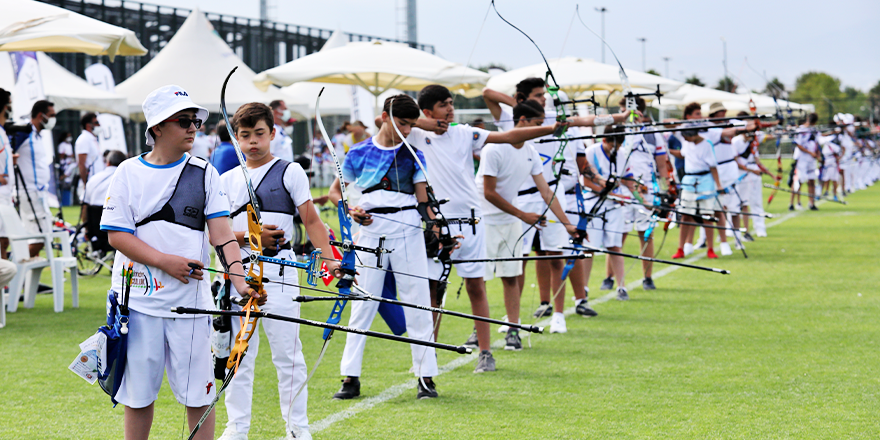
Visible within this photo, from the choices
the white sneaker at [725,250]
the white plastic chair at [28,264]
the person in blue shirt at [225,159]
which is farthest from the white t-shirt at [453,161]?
the white sneaker at [725,250]

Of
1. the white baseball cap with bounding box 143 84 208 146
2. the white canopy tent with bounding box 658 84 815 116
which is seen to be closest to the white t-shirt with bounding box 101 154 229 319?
the white baseball cap with bounding box 143 84 208 146

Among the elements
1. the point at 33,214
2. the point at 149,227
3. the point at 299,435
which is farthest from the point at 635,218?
the point at 149,227

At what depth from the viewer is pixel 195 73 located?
17406 mm

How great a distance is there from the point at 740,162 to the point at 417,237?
10.3 meters

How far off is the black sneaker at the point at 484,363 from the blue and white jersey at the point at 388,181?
3.83ft

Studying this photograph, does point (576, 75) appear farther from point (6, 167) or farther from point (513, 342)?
point (6, 167)

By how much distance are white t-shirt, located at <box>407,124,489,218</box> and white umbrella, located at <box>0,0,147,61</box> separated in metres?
4.06

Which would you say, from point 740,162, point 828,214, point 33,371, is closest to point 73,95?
point 33,371

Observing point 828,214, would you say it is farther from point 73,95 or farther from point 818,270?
point 73,95

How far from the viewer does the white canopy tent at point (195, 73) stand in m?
→ 17.3

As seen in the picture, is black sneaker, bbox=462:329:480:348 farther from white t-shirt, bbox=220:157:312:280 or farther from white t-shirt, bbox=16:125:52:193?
white t-shirt, bbox=16:125:52:193

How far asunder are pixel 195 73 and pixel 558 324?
1223 cm

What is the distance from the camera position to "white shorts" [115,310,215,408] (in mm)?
3213

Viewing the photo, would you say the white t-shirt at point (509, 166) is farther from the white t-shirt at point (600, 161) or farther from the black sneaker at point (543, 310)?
the white t-shirt at point (600, 161)
